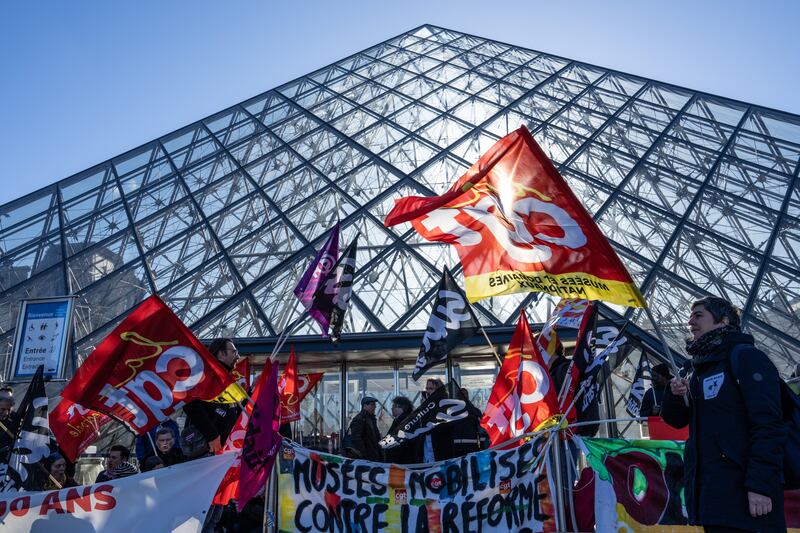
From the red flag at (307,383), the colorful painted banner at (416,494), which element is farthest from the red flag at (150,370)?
the red flag at (307,383)

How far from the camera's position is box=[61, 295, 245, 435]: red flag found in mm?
5270

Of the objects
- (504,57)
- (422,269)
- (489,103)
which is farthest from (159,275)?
(504,57)

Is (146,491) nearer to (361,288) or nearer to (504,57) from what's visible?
(361,288)

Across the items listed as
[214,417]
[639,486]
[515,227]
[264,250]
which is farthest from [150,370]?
[264,250]

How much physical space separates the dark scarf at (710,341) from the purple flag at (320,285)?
4.13 m

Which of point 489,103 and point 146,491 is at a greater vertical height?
point 489,103

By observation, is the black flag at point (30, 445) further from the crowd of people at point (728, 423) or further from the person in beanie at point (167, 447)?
the crowd of people at point (728, 423)

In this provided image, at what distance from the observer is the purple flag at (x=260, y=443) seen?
4.79 meters

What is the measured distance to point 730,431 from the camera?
3107mm

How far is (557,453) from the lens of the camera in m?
4.96

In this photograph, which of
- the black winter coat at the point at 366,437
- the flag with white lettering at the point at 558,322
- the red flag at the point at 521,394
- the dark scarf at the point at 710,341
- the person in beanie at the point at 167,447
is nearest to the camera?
the dark scarf at the point at 710,341

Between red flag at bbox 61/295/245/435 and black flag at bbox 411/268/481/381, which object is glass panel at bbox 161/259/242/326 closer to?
black flag at bbox 411/268/481/381

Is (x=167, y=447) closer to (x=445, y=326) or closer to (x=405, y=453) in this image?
(x=405, y=453)

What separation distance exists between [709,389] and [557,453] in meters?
1.89
